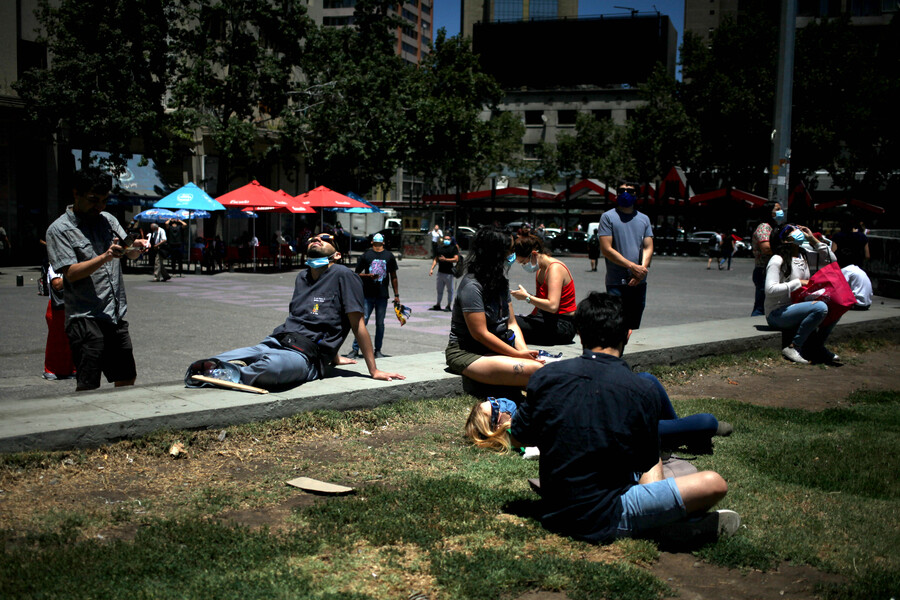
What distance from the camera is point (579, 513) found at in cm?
383

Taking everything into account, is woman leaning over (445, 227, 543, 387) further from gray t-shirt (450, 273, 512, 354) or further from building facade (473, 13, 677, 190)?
building facade (473, 13, 677, 190)

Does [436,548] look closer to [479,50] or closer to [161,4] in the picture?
[161,4]

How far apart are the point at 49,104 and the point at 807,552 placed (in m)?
27.4

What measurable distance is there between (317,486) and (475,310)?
2054 millimetres

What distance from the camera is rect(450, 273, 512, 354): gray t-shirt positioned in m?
6.14

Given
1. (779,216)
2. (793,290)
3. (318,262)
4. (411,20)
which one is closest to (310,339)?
(318,262)

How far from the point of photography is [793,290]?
9562 mm

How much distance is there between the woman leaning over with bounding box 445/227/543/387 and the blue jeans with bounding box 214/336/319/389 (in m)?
1.19

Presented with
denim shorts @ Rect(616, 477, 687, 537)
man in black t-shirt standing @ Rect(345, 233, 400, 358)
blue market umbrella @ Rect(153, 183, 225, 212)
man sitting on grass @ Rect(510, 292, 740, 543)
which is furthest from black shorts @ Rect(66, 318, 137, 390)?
blue market umbrella @ Rect(153, 183, 225, 212)

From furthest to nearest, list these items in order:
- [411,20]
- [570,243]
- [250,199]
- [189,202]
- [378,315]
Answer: [411,20]
[570,243]
[250,199]
[189,202]
[378,315]

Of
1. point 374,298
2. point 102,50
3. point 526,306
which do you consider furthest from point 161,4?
point 374,298

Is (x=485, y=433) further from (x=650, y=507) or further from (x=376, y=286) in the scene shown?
(x=376, y=286)

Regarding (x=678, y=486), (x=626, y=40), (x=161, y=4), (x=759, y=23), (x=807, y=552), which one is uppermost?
(x=626, y=40)

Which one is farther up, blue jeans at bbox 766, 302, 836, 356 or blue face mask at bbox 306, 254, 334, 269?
blue face mask at bbox 306, 254, 334, 269
